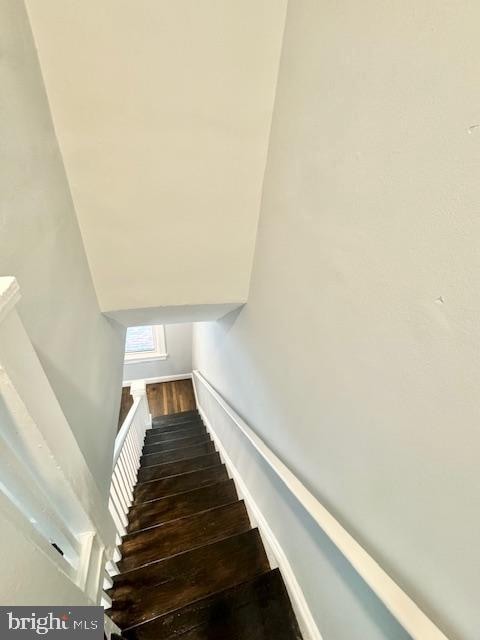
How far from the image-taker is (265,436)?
1510 mm

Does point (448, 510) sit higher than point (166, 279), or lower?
lower

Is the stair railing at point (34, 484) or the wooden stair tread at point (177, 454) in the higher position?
the wooden stair tread at point (177, 454)

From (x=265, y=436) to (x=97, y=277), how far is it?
4.06 ft

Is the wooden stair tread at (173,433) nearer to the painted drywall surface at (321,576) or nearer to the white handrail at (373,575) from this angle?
the painted drywall surface at (321,576)

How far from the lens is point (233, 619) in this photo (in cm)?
129

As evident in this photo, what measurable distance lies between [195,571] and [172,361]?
3777 mm

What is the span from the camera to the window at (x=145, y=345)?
4848mm

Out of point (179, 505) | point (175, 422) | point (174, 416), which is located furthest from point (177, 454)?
point (174, 416)

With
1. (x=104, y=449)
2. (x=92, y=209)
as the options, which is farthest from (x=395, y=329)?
(x=104, y=449)

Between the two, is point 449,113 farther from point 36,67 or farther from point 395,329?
point 36,67

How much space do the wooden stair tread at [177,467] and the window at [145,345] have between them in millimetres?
2426

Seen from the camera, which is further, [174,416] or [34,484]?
[174,416]

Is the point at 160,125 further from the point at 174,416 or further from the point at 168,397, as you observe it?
the point at 168,397

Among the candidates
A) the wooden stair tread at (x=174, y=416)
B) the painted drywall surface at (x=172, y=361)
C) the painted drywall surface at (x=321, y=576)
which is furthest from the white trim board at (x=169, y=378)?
the painted drywall surface at (x=321, y=576)
